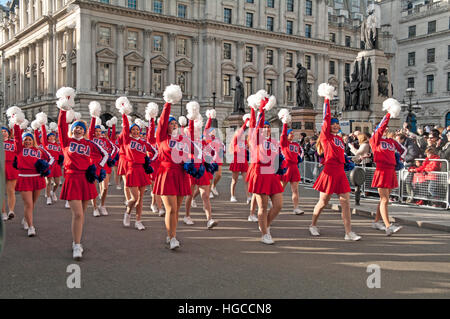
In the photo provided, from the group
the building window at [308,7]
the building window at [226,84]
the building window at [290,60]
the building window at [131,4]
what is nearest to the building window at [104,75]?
the building window at [131,4]

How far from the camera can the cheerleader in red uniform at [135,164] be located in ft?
28.5

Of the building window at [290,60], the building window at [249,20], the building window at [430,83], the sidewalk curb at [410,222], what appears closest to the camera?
the sidewalk curb at [410,222]

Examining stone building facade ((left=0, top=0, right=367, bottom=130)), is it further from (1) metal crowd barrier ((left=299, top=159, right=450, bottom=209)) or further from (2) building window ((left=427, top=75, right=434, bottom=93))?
(1) metal crowd barrier ((left=299, top=159, right=450, bottom=209))

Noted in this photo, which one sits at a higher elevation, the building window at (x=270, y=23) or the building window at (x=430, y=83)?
the building window at (x=270, y=23)

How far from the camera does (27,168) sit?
27.3 feet

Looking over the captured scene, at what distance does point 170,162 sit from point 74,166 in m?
1.40

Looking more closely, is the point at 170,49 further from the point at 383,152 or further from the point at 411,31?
the point at 383,152

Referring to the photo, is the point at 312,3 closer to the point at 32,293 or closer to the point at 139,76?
the point at 139,76

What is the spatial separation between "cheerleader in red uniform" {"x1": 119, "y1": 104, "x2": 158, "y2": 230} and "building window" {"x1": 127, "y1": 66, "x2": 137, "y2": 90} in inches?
1753

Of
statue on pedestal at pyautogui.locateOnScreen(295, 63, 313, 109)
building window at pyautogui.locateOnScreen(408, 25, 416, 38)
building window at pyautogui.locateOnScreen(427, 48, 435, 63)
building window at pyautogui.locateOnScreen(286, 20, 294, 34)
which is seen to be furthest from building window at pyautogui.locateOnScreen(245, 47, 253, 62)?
statue on pedestal at pyautogui.locateOnScreen(295, 63, 313, 109)

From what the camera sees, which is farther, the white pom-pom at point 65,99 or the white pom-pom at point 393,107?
the white pom-pom at point 393,107

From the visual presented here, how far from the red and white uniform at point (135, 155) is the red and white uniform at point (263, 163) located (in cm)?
213

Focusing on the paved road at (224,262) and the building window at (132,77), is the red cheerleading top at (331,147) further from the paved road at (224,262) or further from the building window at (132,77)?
the building window at (132,77)

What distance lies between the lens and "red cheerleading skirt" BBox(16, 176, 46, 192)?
8141 millimetres
